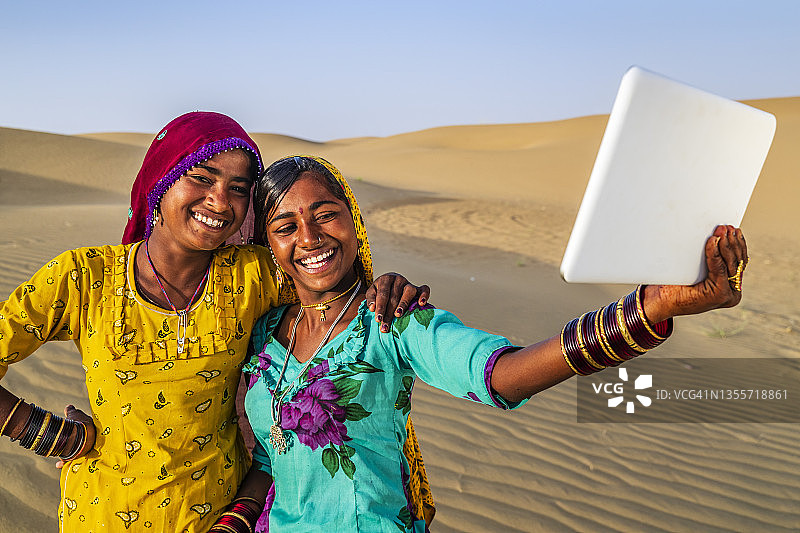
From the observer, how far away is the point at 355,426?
1.90 m

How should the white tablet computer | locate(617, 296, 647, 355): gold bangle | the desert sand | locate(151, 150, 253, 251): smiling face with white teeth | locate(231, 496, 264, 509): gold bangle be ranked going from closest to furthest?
the white tablet computer < locate(617, 296, 647, 355): gold bangle < locate(151, 150, 253, 251): smiling face with white teeth < locate(231, 496, 264, 509): gold bangle < the desert sand

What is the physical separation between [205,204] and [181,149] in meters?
0.20

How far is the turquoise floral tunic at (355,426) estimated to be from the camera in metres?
1.87

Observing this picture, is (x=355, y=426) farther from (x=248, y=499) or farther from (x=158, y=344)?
(x=158, y=344)

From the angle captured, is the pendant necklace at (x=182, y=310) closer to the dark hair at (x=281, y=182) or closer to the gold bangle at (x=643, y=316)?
the dark hair at (x=281, y=182)

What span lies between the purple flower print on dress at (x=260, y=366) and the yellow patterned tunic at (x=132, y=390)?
0.08 m

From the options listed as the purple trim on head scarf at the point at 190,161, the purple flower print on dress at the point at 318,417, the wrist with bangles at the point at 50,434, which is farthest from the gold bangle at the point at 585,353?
the wrist with bangles at the point at 50,434

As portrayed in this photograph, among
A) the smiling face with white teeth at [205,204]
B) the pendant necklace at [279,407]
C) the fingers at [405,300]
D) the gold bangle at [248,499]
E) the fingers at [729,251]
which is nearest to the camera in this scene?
the fingers at [729,251]

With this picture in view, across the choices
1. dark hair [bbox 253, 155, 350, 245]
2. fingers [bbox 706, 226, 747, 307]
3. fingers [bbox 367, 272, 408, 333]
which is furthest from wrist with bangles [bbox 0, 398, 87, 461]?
fingers [bbox 706, 226, 747, 307]

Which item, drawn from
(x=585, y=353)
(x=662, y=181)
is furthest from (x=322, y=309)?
(x=662, y=181)

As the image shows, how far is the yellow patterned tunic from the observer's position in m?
1.99

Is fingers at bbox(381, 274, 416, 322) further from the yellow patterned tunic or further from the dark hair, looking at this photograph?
the yellow patterned tunic

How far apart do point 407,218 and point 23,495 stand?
13.5 metres

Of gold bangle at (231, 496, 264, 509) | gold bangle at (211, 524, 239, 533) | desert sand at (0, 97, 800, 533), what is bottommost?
desert sand at (0, 97, 800, 533)
